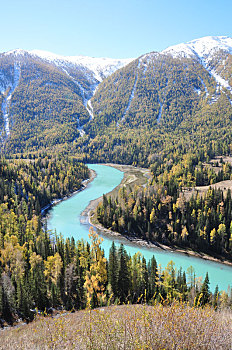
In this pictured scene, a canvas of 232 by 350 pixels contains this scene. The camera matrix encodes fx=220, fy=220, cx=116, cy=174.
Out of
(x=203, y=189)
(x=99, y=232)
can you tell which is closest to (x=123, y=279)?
(x=99, y=232)

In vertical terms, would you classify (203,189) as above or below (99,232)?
above

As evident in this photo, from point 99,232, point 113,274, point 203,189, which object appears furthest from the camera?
point 203,189

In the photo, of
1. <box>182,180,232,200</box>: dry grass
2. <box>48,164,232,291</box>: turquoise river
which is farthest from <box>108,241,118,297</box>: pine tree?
<box>182,180,232,200</box>: dry grass

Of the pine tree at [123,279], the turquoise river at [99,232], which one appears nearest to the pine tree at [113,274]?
the pine tree at [123,279]

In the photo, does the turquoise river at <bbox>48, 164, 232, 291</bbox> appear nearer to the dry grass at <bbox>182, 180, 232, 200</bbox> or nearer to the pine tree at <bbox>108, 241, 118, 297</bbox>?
the pine tree at <bbox>108, 241, 118, 297</bbox>

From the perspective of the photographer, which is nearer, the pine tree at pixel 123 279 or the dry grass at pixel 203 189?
the pine tree at pixel 123 279

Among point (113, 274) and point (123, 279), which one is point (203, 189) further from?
point (113, 274)

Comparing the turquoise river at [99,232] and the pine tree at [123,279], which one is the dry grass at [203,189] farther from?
the pine tree at [123,279]

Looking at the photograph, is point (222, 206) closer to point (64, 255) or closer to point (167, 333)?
point (64, 255)

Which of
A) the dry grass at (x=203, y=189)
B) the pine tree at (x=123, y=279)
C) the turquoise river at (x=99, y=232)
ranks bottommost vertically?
the turquoise river at (x=99, y=232)
